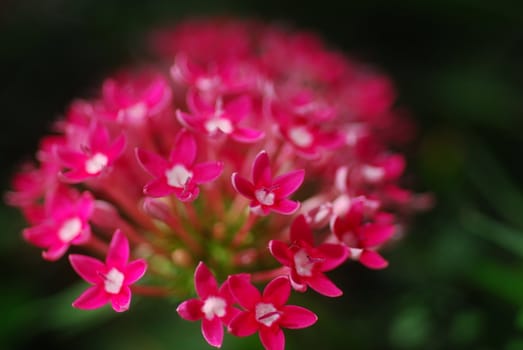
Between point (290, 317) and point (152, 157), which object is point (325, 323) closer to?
point (290, 317)

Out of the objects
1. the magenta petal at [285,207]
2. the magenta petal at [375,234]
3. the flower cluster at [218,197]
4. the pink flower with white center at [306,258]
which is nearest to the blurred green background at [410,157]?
the flower cluster at [218,197]

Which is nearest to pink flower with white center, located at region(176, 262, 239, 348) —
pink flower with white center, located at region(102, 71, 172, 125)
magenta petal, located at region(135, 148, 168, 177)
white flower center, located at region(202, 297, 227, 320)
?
white flower center, located at region(202, 297, 227, 320)

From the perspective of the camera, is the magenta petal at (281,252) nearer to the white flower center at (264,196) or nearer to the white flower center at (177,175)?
the white flower center at (264,196)

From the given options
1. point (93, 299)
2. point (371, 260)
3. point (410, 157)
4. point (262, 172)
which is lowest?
point (410, 157)

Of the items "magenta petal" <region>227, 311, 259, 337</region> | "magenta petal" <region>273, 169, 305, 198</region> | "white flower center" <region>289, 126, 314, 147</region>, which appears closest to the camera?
"magenta petal" <region>227, 311, 259, 337</region>

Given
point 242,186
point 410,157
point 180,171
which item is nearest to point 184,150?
point 180,171

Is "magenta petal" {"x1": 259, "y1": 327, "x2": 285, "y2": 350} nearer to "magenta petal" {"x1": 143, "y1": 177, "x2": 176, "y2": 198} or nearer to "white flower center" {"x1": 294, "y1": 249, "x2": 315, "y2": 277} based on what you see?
"white flower center" {"x1": 294, "y1": 249, "x2": 315, "y2": 277}

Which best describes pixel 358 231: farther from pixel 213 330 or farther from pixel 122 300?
pixel 122 300
